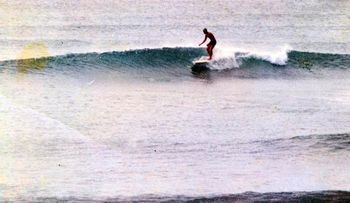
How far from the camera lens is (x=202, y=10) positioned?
344cm

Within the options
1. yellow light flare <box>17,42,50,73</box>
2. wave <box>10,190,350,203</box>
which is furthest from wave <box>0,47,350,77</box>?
wave <box>10,190,350,203</box>

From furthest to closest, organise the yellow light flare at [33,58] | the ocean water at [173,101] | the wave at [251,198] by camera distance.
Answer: the yellow light flare at [33,58]
the ocean water at [173,101]
the wave at [251,198]

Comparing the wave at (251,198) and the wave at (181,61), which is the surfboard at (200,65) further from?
the wave at (251,198)

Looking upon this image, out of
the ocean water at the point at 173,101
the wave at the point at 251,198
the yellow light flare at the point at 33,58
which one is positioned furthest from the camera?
the yellow light flare at the point at 33,58

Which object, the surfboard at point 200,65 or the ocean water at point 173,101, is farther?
the surfboard at point 200,65

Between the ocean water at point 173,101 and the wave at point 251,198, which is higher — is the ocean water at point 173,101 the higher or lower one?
the higher one

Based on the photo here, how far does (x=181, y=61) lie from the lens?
321cm

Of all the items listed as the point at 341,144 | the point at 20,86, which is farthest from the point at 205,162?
the point at 20,86

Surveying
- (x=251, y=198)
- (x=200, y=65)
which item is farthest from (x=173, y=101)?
(x=251, y=198)

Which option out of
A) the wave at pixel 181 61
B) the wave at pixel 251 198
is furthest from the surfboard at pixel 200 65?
the wave at pixel 251 198

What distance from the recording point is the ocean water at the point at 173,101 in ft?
7.03

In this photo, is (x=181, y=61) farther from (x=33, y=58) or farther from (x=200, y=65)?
(x=33, y=58)

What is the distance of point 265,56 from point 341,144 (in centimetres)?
99

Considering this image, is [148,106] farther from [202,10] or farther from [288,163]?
[202,10]
